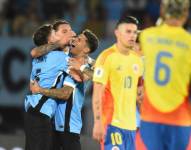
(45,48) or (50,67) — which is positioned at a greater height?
(45,48)

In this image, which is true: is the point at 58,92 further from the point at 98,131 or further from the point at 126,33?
the point at 98,131

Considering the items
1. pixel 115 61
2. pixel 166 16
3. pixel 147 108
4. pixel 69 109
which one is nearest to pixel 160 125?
pixel 147 108

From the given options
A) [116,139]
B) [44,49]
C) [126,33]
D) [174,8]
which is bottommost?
[116,139]

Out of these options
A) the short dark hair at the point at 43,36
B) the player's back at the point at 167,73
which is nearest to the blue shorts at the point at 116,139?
the player's back at the point at 167,73

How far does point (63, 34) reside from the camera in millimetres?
9727

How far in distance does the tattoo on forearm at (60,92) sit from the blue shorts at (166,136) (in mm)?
2359

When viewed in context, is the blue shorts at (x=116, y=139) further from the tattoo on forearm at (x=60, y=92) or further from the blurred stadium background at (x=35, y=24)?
the blurred stadium background at (x=35, y=24)

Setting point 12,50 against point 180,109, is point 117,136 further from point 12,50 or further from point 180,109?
point 12,50

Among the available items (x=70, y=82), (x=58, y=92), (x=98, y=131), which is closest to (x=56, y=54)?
(x=70, y=82)

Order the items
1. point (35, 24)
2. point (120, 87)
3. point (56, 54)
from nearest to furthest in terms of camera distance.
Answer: point (120, 87), point (56, 54), point (35, 24)

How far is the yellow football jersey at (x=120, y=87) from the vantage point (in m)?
8.44

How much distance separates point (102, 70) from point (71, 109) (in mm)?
1435

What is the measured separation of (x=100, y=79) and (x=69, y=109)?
5.14 feet

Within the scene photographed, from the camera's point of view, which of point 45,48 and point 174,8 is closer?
point 174,8
